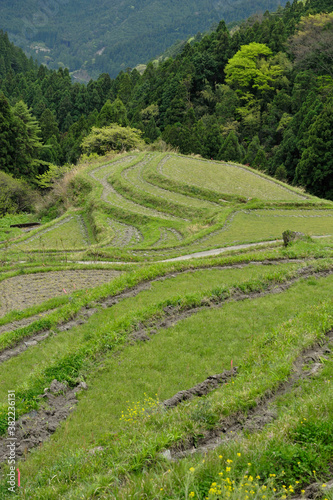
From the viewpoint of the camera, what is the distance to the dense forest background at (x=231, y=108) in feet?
156

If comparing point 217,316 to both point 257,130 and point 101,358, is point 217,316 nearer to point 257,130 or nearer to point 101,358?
point 101,358

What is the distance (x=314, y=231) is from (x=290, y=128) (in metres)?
33.3

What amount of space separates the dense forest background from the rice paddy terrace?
109 ft

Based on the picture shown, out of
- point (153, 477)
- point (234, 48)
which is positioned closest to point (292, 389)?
point (153, 477)

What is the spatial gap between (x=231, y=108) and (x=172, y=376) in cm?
6410

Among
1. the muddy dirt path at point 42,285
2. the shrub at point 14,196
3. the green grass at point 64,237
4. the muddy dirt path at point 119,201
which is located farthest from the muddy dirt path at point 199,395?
the shrub at point 14,196

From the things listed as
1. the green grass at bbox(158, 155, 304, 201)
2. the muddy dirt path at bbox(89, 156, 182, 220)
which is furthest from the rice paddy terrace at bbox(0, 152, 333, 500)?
the green grass at bbox(158, 155, 304, 201)

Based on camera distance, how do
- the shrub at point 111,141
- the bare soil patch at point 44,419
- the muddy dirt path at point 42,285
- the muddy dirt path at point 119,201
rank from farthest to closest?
the shrub at point 111,141
the muddy dirt path at point 119,201
the muddy dirt path at point 42,285
the bare soil patch at point 44,419

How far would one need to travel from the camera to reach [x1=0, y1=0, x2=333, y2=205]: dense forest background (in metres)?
47.5

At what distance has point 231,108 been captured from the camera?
6431 cm

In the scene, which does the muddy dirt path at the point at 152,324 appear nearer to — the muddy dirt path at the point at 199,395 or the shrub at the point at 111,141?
the muddy dirt path at the point at 199,395

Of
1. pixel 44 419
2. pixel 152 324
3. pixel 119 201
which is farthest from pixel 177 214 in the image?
pixel 44 419

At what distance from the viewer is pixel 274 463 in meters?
4.29

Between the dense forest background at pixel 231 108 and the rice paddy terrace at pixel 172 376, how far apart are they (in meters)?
33.1
